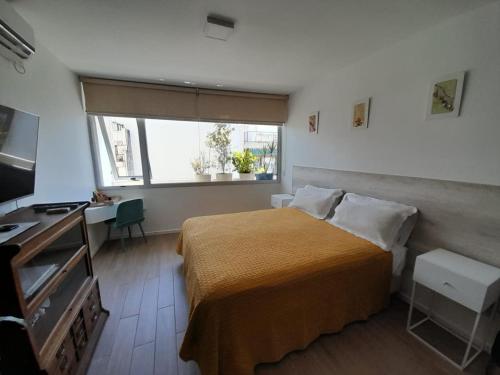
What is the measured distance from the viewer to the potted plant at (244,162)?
3.80 metres

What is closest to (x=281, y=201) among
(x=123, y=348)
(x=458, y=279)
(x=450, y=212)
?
(x=450, y=212)

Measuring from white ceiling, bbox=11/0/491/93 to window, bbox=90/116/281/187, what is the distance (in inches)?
35.1

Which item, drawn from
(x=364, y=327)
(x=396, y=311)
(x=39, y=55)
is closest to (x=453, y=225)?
(x=396, y=311)

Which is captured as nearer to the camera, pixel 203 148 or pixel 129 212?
pixel 129 212

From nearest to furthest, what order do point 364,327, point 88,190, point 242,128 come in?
point 364,327 < point 88,190 < point 242,128

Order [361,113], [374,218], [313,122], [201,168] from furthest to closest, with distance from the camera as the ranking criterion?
[201,168] < [313,122] < [361,113] < [374,218]

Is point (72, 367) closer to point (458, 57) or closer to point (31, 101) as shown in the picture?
point (31, 101)

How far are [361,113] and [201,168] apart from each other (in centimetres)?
257

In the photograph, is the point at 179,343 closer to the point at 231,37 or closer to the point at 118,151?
the point at 231,37

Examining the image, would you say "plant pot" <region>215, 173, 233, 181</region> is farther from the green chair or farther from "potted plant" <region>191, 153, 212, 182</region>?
the green chair

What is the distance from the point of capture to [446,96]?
5.29 ft

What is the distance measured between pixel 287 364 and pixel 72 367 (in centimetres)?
133

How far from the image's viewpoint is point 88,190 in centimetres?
283

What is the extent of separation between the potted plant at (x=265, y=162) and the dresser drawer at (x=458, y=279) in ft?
8.97
